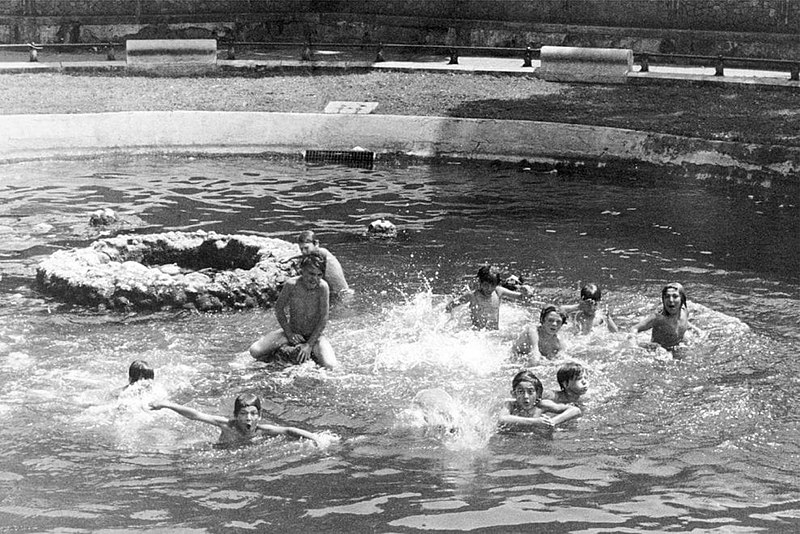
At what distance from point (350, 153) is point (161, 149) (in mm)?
4390

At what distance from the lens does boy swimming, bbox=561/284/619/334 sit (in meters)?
14.7

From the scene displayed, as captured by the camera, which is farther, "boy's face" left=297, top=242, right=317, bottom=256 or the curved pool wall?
the curved pool wall

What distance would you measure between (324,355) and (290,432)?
7.67ft

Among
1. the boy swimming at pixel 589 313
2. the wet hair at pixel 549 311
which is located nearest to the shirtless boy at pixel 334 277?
the boy swimming at pixel 589 313

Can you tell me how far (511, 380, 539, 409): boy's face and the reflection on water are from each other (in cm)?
34

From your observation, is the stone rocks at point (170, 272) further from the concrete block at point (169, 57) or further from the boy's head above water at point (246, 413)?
the concrete block at point (169, 57)

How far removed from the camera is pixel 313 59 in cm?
3456

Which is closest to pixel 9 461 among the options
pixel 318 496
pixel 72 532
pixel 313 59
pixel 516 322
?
pixel 72 532

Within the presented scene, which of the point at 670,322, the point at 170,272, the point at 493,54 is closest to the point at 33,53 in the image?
the point at 493,54

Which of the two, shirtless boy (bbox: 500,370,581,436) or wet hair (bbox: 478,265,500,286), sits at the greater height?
wet hair (bbox: 478,265,500,286)

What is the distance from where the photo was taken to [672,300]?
46.5 feet

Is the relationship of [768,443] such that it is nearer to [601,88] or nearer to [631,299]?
[631,299]

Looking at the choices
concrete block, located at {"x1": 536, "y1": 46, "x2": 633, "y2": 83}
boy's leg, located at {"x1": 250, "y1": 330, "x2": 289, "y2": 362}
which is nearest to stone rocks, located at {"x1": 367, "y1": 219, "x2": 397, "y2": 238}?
boy's leg, located at {"x1": 250, "y1": 330, "x2": 289, "y2": 362}

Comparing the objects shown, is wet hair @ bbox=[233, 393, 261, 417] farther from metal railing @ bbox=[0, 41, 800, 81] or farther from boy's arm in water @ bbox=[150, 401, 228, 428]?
metal railing @ bbox=[0, 41, 800, 81]
